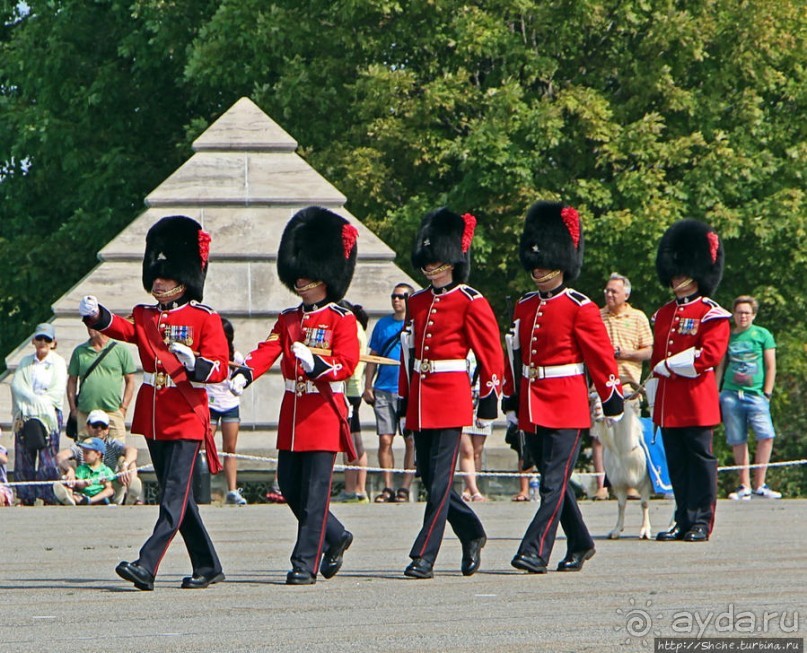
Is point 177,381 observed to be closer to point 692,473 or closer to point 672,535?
point 692,473

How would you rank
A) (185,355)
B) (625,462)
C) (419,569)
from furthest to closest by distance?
(625,462), (419,569), (185,355)

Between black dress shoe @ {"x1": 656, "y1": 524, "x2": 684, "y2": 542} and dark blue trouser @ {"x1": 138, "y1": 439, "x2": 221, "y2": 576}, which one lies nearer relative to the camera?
dark blue trouser @ {"x1": 138, "y1": 439, "x2": 221, "y2": 576}

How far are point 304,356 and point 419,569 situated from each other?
1.36 metres

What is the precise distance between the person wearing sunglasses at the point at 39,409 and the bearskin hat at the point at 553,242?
822 cm

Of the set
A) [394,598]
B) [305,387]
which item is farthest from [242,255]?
[394,598]

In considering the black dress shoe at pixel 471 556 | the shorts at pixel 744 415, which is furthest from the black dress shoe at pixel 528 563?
the shorts at pixel 744 415

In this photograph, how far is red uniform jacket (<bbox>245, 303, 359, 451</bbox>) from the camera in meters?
11.0

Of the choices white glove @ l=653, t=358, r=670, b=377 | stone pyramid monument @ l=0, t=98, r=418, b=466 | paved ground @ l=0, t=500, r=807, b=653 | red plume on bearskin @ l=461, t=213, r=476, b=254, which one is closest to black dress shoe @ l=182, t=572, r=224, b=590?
paved ground @ l=0, t=500, r=807, b=653

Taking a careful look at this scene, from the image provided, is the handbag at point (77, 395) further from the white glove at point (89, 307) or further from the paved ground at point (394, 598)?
the white glove at point (89, 307)

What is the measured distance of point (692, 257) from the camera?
45.1 feet

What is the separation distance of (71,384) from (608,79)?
13.5 meters

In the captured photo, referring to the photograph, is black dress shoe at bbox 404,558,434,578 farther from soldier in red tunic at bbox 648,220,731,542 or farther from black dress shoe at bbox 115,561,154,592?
soldier in red tunic at bbox 648,220,731,542

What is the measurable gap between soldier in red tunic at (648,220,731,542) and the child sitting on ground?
22.1 feet

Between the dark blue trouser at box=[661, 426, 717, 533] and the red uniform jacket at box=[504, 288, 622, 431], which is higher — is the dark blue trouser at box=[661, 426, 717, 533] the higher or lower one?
the lower one
